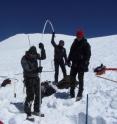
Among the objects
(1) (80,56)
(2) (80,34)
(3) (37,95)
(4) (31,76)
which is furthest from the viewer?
(1) (80,56)

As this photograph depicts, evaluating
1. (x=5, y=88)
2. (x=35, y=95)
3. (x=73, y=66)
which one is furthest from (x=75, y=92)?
(x=5, y=88)

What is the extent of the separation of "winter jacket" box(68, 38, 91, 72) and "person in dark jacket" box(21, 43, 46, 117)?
113 centimetres

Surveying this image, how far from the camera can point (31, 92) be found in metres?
11.0

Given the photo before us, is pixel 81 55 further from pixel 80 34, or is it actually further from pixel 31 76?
pixel 31 76

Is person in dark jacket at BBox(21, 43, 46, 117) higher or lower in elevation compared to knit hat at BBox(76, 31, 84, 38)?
lower

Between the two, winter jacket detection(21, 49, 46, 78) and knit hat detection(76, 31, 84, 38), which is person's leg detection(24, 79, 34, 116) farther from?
knit hat detection(76, 31, 84, 38)

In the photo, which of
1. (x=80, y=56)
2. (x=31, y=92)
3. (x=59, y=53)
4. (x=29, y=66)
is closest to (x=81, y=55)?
(x=80, y=56)

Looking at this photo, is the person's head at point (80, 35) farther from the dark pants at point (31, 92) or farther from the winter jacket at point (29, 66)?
the dark pants at point (31, 92)

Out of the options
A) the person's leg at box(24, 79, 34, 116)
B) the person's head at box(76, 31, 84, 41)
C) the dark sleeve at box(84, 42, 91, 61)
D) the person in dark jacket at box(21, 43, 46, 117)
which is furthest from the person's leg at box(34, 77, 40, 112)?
the person's head at box(76, 31, 84, 41)

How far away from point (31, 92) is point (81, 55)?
1.78m

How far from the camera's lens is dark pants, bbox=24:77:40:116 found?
11000 mm

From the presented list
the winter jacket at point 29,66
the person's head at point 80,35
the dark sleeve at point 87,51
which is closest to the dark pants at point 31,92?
the winter jacket at point 29,66

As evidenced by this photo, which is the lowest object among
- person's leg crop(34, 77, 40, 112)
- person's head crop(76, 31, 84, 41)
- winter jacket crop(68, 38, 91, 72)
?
person's leg crop(34, 77, 40, 112)

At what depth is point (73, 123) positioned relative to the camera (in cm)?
1030
